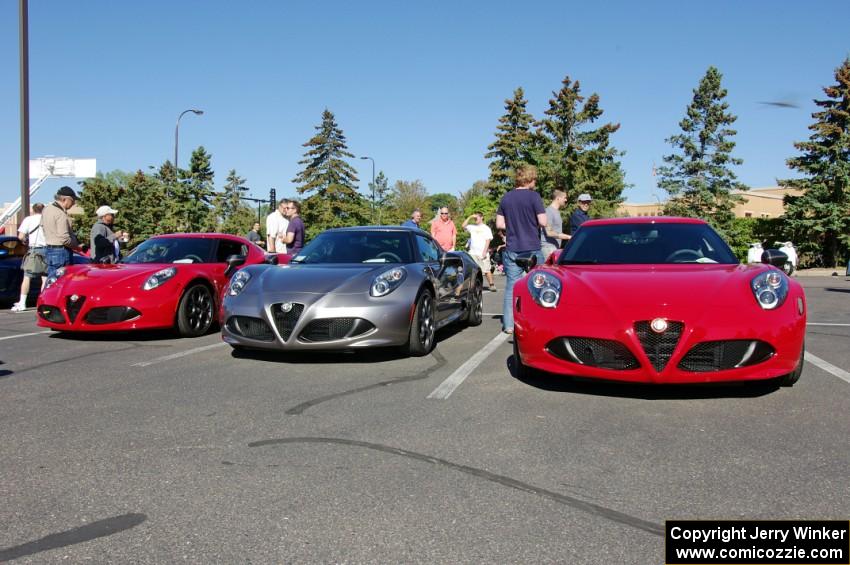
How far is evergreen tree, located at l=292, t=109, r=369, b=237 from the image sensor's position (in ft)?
193

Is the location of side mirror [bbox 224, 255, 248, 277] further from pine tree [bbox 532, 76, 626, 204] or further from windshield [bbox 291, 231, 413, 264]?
pine tree [bbox 532, 76, 626, 204]

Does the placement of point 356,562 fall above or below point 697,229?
below

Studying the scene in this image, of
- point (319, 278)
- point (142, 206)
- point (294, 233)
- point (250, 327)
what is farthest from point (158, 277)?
point (142, 206)

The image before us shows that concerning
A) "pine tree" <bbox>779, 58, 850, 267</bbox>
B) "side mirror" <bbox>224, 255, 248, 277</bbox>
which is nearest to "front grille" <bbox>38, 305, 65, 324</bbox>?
"side mirror" <bbox>224, 255, 248, 277</bbox>

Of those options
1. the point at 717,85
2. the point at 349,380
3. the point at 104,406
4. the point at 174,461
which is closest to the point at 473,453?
the point at 174,461

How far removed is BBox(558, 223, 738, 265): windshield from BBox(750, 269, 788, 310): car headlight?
2.17ft

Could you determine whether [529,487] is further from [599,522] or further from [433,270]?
[433,270]

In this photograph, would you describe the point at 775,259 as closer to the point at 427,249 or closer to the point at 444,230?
the point at 427,249

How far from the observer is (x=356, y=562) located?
2.36 metres

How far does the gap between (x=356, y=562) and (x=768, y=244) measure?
40.0m

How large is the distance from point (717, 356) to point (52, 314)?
6.73 m

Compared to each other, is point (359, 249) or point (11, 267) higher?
point (359, 249)

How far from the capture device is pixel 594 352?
4637 mm

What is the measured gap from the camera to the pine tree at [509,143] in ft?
175
